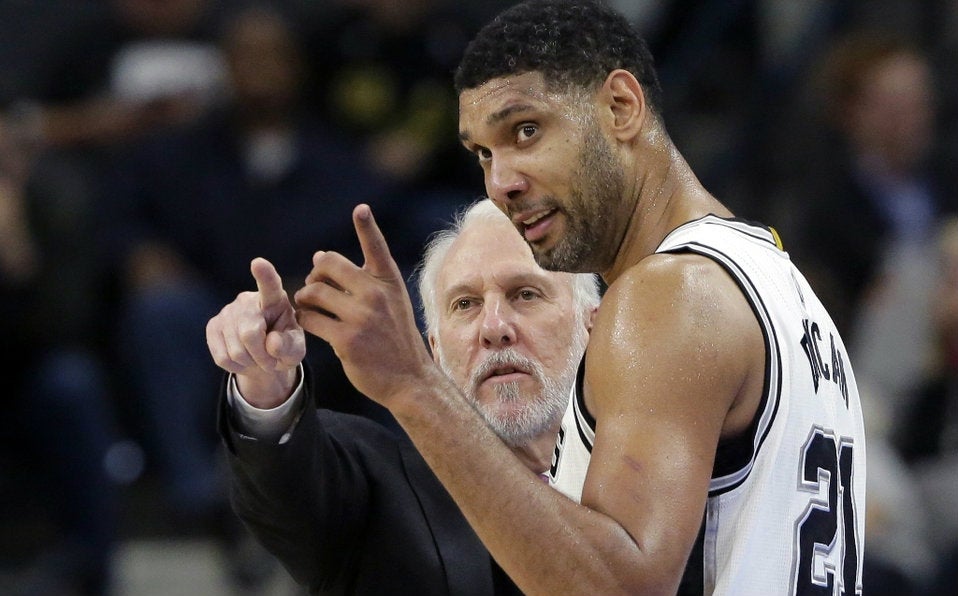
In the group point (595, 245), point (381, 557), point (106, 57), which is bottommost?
point (381, 557)

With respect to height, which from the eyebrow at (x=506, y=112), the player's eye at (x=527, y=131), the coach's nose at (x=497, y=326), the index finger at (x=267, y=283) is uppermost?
the eyebrow at (x=506, y=112)

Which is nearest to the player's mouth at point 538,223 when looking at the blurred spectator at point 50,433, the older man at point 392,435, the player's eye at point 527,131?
the player's eye at point 527,131

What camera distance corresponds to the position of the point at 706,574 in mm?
2584

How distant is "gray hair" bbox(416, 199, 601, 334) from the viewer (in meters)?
3.97

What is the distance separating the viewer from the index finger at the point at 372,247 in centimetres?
254

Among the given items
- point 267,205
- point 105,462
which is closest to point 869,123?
point 267,205

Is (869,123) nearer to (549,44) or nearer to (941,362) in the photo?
(941,362)

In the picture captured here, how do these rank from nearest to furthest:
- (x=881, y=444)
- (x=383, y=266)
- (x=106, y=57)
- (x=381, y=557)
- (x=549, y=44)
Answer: (x=383, y=266)
(x=549, y=44)
(x=381, y=557)
(x=881, y=444)
(x=106, y=57)

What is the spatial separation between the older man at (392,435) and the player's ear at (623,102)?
767 mm

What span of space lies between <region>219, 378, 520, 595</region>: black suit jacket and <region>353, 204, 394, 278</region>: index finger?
0.68m

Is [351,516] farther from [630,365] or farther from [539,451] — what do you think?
[630,365]

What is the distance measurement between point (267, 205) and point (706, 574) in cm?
476

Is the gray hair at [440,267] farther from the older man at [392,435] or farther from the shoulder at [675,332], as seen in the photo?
the shoulder at [675,332]

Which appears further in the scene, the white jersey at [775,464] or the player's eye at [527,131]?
the player's eye at [527,131]
